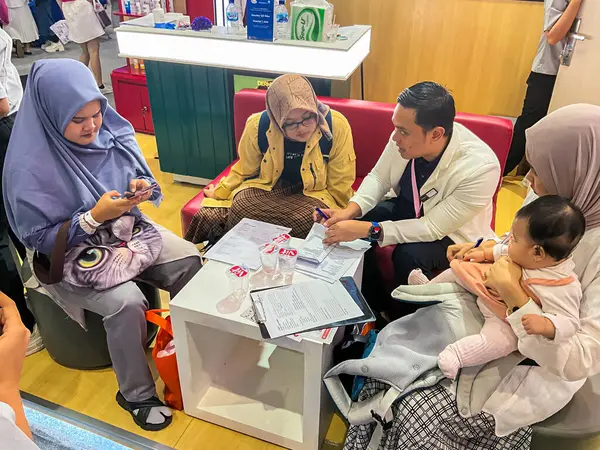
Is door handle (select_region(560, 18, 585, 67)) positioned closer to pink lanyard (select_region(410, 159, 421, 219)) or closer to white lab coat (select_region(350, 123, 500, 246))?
white lab coat (select_region(350, 123, 500, 246))

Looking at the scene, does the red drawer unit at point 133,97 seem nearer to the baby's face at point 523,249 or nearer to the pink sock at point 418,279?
the pink sock at point 418,279

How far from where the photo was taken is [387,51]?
12.8ft

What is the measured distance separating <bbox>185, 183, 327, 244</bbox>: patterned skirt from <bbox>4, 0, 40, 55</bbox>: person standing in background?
525 centimetres

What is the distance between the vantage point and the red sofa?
7.88 ft

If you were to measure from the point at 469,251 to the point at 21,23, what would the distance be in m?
6.45

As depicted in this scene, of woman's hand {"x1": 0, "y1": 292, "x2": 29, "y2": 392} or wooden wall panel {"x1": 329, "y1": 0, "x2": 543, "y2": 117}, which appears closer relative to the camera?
woman's hand {"x1": 0, "y1": 292, "x2": 29, "y2": 392}

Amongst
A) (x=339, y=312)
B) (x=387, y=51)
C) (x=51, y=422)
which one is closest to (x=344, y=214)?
(x=339, y=312)

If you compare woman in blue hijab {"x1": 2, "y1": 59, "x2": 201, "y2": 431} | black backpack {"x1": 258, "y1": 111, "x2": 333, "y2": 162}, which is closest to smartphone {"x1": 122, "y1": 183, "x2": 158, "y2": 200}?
woman in blue hijab {"x1": 2, "y1": 59, "x2": 201, "y2": 431}

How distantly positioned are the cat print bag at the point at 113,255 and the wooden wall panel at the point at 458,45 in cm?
264

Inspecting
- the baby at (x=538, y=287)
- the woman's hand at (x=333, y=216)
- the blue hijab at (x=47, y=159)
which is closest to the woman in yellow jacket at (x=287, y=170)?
the woman's hand at (x=333, y=216)

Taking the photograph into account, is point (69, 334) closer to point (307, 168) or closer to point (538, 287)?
point (307, 168)

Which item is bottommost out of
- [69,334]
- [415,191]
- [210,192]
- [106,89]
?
[106,89]

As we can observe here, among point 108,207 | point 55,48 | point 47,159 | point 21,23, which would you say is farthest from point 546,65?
point 55,48

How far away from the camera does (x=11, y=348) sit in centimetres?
114
